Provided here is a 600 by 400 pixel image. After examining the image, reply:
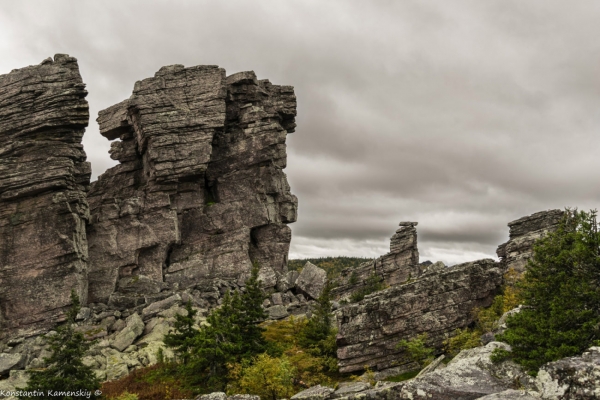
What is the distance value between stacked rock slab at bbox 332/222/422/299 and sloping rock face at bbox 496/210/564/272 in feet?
64.1

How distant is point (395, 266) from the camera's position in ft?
282

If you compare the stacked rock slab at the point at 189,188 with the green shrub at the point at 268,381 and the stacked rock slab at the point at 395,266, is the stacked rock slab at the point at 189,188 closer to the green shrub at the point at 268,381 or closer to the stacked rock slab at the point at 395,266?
the stacked rock slab at the point at 395,266

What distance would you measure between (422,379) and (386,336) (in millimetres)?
20117

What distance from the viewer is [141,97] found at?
75875mm

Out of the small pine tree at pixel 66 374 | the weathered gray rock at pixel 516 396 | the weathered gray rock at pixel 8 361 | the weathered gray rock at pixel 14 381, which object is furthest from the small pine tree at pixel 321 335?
the weathered gray rock at pixel 8 361

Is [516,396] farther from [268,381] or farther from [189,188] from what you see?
[189,188]

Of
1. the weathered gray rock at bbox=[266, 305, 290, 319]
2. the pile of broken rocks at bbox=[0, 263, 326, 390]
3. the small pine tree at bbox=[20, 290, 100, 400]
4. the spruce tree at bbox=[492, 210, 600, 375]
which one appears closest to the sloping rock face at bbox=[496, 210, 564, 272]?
the pile of broken rocks at bbox=[0, 263, 326, 390]

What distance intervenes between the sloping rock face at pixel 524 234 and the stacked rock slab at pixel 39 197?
67.3m

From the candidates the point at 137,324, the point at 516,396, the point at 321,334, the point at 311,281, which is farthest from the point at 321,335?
the point at 311,281

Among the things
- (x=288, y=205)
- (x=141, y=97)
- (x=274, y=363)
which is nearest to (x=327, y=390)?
(x=274, y=363)

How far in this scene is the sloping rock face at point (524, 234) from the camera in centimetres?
5391

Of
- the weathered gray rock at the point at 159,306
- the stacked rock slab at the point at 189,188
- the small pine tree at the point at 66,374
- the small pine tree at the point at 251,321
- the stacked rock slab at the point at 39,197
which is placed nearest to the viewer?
the small pine tree at the point at 66,374

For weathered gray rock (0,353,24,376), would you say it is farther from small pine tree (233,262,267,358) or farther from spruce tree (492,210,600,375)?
spruce tree (492,210,600,375)

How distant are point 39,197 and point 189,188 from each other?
2524 centimetres
